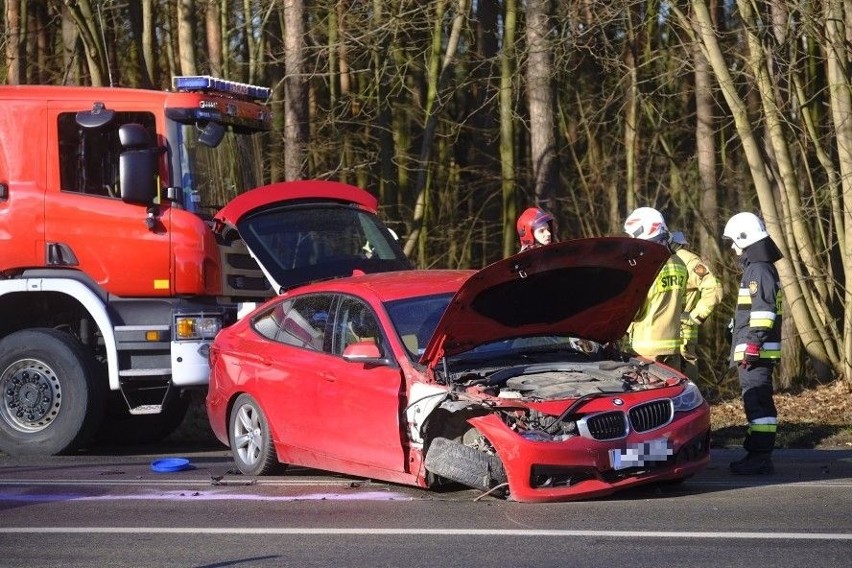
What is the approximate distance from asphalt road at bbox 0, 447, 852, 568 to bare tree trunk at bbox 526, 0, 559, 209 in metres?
9.20

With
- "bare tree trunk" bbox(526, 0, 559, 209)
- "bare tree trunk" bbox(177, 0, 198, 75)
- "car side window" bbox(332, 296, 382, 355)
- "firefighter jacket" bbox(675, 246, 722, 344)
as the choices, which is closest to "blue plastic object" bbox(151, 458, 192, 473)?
"car side window" bbox(332, 296, 382, 355)

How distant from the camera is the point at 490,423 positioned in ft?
25.9

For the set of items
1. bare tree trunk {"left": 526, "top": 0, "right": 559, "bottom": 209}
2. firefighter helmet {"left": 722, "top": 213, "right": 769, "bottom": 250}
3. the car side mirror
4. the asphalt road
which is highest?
bare tree trunk {"left": 526, "top": 0, "right": 559, "bottom": 209}

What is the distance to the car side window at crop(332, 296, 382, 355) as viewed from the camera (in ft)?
29.3

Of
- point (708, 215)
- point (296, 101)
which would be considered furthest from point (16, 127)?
point (708, 215)

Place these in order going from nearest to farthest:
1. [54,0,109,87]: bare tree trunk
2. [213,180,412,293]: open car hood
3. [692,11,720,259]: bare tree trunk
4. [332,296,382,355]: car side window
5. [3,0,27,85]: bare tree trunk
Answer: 1. [332,296,382,355]: car side window
2. [213,180,412,293]: open car hood
3. [54,0,109,87]: bare tree trunk
4. [3,0,27,85]: bare tree trunk
5. [692,11,720,259]: bare tree trunk

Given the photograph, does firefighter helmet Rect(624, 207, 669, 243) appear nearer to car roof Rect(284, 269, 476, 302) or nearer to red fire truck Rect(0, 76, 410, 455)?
car roof Rect(284, 269, 476, 302)

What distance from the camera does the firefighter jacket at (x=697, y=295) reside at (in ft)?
36.2

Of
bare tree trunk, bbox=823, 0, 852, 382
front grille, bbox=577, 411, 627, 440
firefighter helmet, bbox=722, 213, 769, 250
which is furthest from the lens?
bare tree trunk, bbox=823, 0, 852, 382

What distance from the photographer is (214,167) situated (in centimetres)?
1173

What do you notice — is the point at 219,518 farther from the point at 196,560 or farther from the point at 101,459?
the point at 101,459

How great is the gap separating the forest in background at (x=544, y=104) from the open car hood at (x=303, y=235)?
168 inches

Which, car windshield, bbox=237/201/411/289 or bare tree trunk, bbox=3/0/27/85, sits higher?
bare tree trunk, bbox=3/0/27/85

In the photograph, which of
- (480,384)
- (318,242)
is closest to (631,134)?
(318,242)
